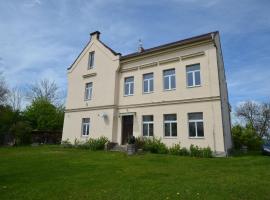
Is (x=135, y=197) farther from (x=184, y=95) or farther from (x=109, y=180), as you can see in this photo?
(x=184, y=95)

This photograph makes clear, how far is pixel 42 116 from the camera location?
31.0 meters

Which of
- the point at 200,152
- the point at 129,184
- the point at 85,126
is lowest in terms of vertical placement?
the point at 129,184

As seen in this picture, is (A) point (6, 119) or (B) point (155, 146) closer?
(B) point (155, 146)

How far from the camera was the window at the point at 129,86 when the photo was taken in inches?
805

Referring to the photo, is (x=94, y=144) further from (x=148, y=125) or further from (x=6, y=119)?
(x=6, y=119)

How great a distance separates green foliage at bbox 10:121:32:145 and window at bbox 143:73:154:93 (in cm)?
1611

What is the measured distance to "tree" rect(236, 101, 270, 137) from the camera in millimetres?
40088

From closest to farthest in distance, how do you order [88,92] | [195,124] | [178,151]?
[178,151] < [195,124] < [88,92]

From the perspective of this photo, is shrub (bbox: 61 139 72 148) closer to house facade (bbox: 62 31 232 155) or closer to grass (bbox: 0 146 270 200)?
house facade (bbox: 62 31 232 155)

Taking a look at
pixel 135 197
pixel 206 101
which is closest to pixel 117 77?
pixel 206 101

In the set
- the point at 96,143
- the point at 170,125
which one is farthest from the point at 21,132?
the point at 170,125

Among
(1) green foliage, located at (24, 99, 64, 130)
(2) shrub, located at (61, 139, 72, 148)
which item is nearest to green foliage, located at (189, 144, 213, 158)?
(2) shrub, located at (61, 139, 72, 148)

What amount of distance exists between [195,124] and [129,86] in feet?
23.8

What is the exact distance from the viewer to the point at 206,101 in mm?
15883
